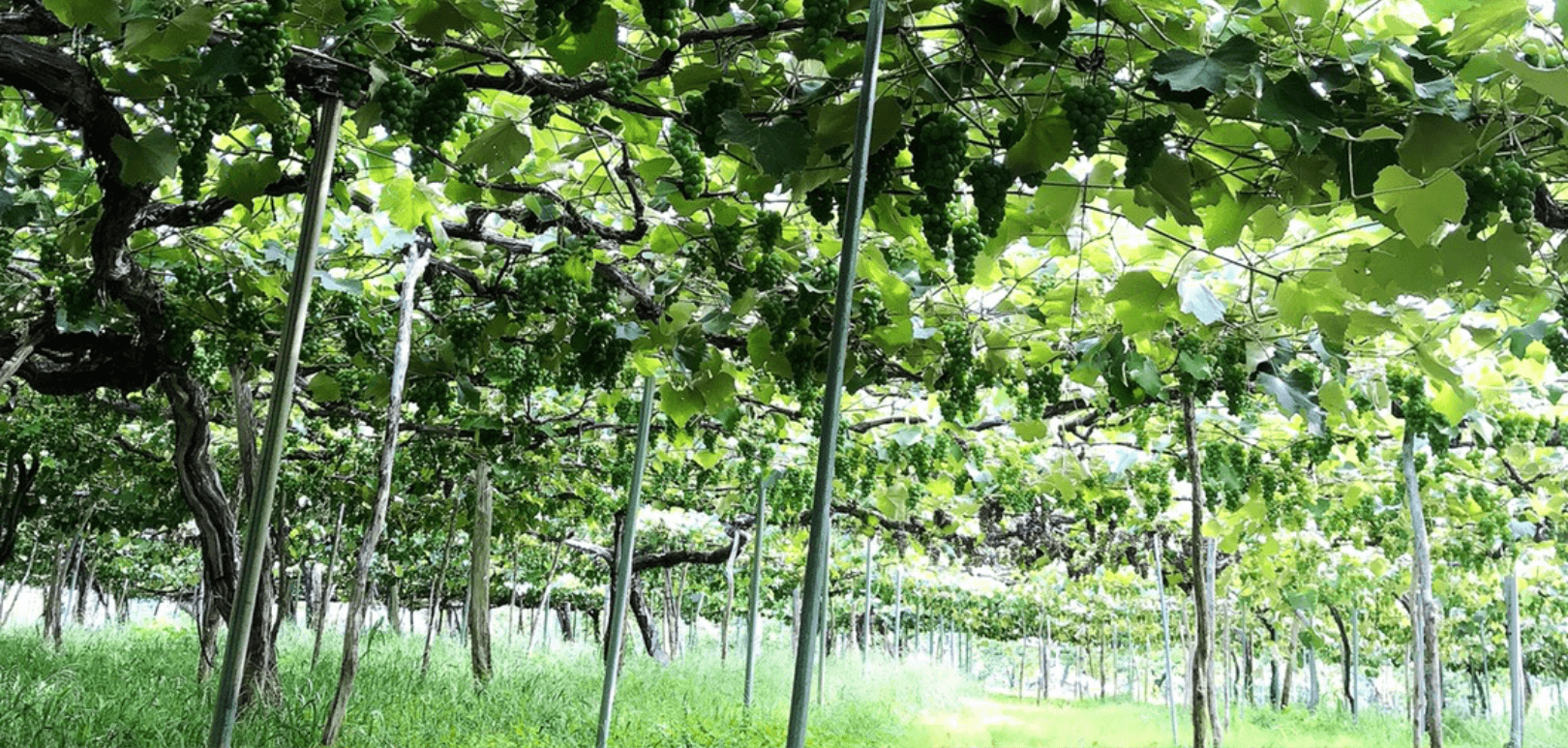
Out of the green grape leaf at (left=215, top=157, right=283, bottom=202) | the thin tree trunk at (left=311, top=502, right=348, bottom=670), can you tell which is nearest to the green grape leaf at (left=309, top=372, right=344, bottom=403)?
the thin tree trunk at (left=311, top=502, right=348, bottom=670)

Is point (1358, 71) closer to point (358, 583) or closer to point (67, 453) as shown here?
point (358, 583)

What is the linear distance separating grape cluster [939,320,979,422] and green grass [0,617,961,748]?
2977 millimetres

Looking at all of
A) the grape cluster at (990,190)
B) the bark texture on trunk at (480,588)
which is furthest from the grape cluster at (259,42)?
the bark texture on trunk at (480,588)

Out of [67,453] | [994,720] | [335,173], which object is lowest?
[994,720]

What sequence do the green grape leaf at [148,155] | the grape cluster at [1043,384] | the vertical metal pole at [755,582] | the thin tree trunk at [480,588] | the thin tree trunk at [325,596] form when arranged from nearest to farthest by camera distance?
the green grape leaf at [148,155], the grape cluster at [1043,384], the thin tree trunk at [325,596], the vertical metal pole at [755,582], the thin tree trunk at [480,588]

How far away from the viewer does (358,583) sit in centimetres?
293

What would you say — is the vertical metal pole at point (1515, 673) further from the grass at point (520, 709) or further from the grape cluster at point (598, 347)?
the grape cluster at point (598, 347)

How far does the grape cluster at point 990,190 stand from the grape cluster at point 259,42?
1.36 metres

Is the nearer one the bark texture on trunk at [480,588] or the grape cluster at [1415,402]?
the grape cluster at [1415,402]

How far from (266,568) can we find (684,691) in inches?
223

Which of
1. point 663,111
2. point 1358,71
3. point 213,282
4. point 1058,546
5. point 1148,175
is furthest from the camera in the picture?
point 1058,546

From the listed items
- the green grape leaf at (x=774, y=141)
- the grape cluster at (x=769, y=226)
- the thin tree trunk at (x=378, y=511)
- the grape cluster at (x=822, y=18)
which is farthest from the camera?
the grape cluster at (x=769, y=226)

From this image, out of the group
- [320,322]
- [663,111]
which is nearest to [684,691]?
[320,322]

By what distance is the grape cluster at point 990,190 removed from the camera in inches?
82.4
